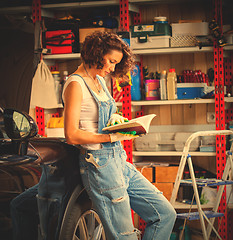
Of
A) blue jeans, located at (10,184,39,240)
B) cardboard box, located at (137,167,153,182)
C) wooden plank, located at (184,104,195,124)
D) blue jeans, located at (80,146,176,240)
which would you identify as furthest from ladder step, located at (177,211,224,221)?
blue jeans, located at (10,184,39,240)

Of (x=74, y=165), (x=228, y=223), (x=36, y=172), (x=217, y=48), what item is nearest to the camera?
(x=36, y=172)

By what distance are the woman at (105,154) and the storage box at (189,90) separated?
67.4 inches

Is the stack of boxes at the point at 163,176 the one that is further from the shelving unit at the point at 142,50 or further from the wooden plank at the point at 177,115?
the wooden plank at the point at 177,115

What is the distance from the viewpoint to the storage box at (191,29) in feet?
11.6

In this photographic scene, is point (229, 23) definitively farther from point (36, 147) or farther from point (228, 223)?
point (36, 147)

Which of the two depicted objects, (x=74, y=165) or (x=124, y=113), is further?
(x=124, y=113)

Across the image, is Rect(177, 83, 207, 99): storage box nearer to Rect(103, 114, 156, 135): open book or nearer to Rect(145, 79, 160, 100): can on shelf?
Rect(145, 79, 160, 100): can on shelf

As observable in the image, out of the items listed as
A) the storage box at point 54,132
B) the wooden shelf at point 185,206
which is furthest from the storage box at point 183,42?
the wooden shelf at point 185,206

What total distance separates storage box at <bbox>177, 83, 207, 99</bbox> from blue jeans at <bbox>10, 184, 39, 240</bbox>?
2.37m

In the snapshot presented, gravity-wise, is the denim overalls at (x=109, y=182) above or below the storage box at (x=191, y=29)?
below

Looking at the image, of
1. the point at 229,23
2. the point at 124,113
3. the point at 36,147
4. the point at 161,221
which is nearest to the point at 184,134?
the point at 124,113

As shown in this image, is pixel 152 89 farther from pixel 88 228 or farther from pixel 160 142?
pixel 88 228

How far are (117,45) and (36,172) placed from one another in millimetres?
801

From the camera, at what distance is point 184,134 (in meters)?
3.66
